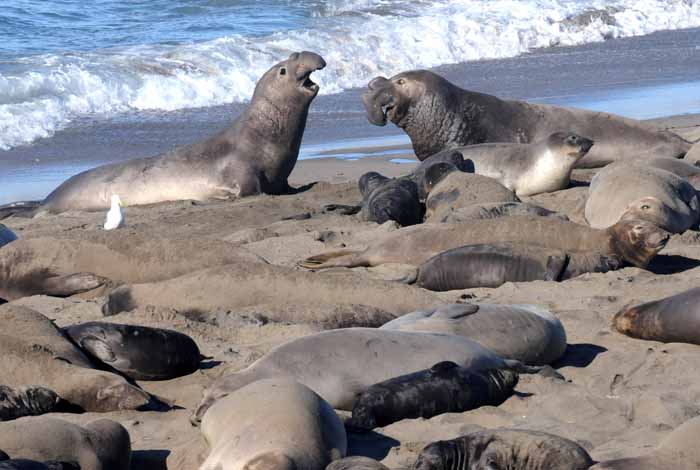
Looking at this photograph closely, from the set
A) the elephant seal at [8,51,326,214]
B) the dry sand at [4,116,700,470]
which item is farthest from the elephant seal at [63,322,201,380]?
the elephant seal at [8,51,326,214]

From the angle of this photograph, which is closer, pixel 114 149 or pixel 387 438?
pixel 387 438

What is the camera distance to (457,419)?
4.29 meters

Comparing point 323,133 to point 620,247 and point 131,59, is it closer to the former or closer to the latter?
point 131,59

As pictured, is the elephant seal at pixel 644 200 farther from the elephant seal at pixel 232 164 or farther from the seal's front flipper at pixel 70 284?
the elephant seal at pixel 232 164

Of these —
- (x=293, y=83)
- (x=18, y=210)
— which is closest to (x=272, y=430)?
(x=18, y=210)

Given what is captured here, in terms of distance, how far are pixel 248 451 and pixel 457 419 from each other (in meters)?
1.11

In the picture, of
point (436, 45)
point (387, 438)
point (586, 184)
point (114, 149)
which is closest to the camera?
point (387, 438)

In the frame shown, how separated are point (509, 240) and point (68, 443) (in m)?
3.92

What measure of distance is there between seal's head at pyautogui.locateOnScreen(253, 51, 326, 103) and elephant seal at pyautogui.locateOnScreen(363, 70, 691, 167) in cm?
67

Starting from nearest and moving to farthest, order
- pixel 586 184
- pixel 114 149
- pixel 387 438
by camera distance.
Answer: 1. pixel 387 438
2. pixel 586 184
3. pixel 114 149

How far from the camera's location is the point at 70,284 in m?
6.52

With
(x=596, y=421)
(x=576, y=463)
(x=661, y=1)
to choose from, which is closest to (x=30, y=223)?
(x=596, y=421)

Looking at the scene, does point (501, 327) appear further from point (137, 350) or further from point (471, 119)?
point (471, 119)

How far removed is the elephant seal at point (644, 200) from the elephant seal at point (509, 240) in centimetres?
50
